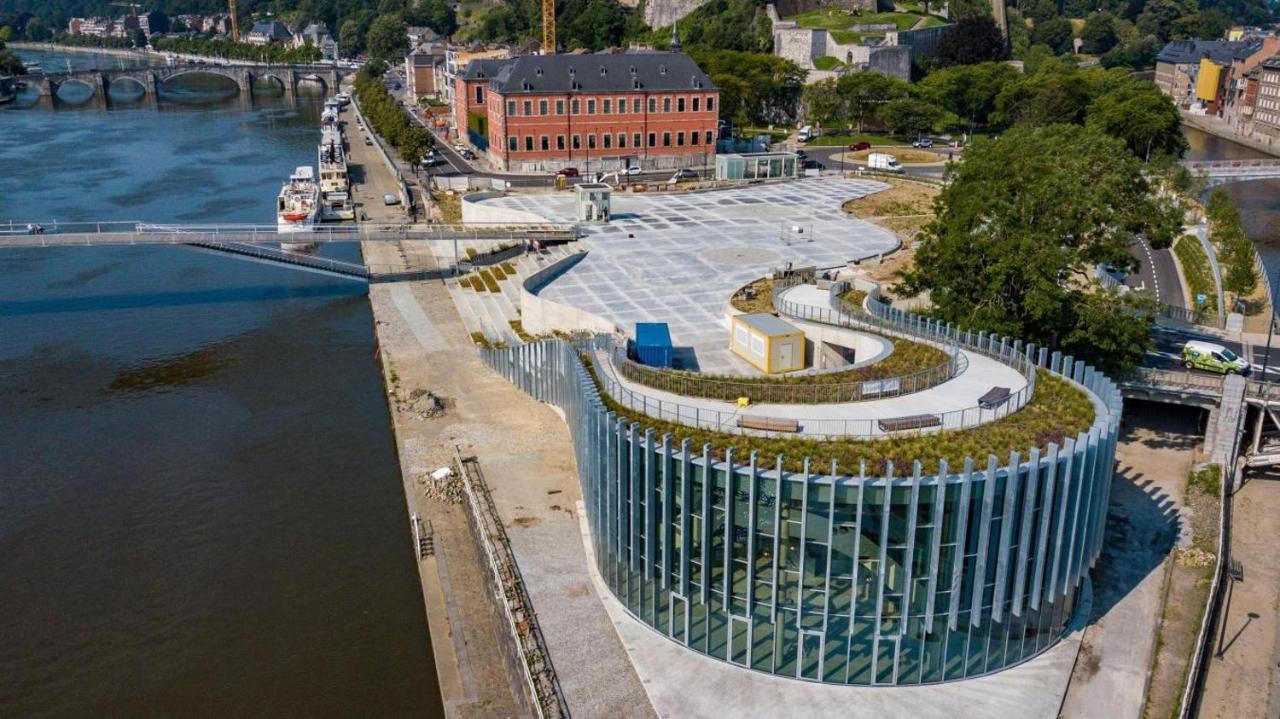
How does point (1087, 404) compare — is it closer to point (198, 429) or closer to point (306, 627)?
point (306, 627)

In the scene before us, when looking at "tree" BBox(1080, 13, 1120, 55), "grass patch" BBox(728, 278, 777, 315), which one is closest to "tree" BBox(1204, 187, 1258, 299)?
"grass patch" BBox(728, 278, 777, 315)

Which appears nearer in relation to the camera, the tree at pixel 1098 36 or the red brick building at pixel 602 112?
the red brick building at pixel 602 112

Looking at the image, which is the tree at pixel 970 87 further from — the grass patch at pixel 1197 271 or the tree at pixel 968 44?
the grass patch at pixel 1197 271

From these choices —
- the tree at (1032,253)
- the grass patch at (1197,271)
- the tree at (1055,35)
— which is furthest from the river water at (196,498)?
the tree at (1055,35)

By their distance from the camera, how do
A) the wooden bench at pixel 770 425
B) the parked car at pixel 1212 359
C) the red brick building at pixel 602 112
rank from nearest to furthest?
the wooden bench at pixel 770 425
the parked car at pixel 1212 359
the red brick building at pixel 602 112

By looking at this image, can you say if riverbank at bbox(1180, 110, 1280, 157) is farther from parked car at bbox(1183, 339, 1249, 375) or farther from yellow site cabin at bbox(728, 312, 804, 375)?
yellow site cabin at bbox(728, 312, 804, 375)

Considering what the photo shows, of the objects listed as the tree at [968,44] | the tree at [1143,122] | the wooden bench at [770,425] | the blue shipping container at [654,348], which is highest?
the tree at [968,44]

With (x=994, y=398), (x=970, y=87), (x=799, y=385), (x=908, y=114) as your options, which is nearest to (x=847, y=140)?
(x=908, y=114)
